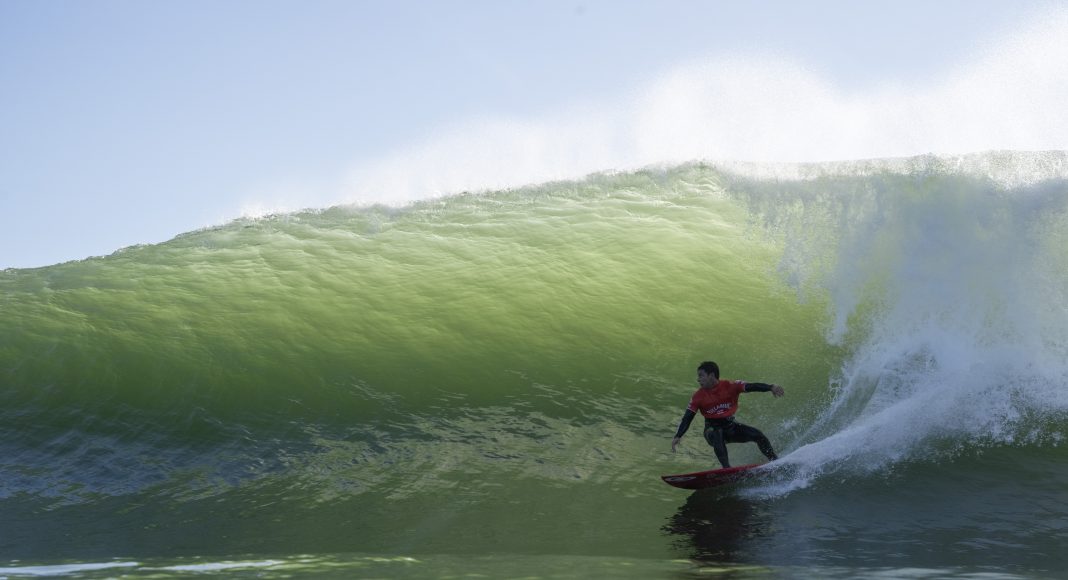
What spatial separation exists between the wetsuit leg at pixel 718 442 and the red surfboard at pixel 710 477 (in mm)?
271

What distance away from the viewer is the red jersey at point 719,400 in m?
6.59

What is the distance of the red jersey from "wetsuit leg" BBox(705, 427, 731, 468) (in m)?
0.11

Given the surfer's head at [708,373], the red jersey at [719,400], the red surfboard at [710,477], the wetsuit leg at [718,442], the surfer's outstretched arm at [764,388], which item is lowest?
the red surfboard at [710,477]

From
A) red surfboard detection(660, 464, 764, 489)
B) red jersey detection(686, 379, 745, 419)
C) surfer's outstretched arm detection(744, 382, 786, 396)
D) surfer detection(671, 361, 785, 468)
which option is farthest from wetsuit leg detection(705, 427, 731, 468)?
surfer's outstretched arm detection(744, 382, 786, 396)

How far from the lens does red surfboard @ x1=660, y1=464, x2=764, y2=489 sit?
611cm

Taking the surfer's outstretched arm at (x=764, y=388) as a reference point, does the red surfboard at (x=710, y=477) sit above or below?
below

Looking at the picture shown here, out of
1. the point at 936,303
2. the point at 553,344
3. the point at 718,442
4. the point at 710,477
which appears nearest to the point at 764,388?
the point at 718,442

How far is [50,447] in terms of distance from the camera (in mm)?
7715

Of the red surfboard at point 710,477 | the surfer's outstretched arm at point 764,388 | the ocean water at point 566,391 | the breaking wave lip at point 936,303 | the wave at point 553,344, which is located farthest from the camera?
the wave at point 553,344

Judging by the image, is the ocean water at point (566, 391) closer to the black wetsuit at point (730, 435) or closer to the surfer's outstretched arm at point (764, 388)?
the black wetsuit at point (730, 435)

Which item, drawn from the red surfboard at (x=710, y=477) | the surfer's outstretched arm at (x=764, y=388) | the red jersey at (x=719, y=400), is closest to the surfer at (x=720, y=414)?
the red jersey at (x=719, y=400)

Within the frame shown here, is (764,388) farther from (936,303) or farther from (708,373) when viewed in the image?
(936,303)

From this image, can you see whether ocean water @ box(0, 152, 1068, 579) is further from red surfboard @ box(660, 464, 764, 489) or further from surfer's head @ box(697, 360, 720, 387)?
surfer's head @ box(697, 360, 720, 387)

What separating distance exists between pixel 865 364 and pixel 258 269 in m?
7.45
